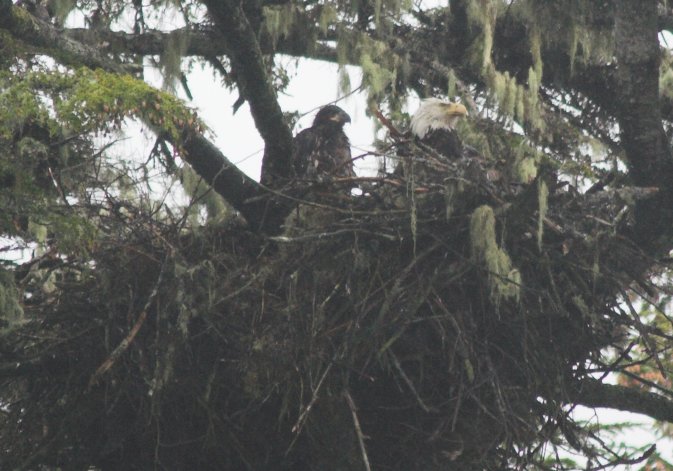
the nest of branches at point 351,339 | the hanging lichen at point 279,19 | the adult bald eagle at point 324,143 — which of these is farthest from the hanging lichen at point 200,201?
the hanging lichen at point 279,19

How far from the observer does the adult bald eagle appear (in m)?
8.83

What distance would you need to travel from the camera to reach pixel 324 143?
29.7 ft

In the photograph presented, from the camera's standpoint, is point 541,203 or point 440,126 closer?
point 541,203

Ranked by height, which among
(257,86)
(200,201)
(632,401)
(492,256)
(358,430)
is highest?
(257,86)

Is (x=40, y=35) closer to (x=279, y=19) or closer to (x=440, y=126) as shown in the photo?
(x=279, y=19)

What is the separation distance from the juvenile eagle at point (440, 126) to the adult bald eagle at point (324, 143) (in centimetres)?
55

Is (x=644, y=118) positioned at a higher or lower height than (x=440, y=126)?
higher

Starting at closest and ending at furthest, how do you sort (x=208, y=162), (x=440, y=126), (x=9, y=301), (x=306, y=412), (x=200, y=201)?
(x=306, y=412), (x=9, y=301), (x=208, y=162), (x=200, y=201), (x=440, y=126)

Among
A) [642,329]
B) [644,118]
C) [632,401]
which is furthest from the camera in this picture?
[632,401]

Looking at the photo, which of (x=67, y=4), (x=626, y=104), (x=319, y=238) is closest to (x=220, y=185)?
(x=319, y=238)

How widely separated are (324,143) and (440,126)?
0.93m

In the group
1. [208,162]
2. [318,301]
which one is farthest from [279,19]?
[318,301]

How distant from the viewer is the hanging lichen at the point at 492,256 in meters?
6.43

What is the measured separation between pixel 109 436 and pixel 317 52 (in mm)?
3213
